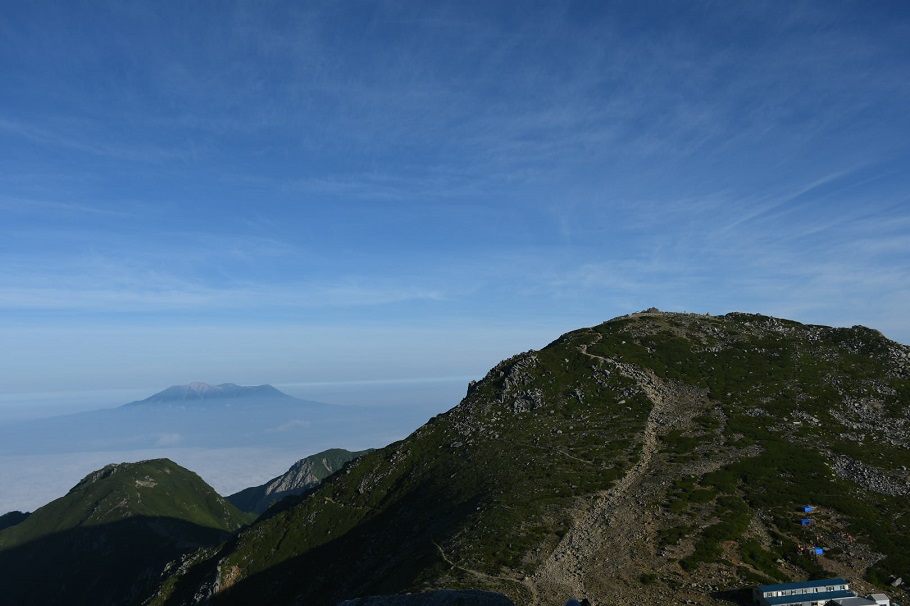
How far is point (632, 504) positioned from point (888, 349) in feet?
294

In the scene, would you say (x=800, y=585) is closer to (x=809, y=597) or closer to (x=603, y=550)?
(x=809, y=597)

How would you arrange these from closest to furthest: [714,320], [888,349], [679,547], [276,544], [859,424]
→ [679,547] < [859,424] < [276,544] < [888,349] < [714,320]

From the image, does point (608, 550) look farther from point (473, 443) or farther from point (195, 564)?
point (195, 564)

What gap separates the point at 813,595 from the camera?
46.8 metres

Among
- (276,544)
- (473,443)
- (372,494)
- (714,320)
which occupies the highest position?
(714,320)

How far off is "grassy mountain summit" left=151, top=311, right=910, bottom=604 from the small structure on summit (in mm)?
3059

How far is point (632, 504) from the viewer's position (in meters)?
65.1

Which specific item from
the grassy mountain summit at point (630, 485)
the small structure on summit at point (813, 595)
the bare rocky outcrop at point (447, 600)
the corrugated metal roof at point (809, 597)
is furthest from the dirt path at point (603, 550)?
the bare rocky outcrop at point (447, 600)

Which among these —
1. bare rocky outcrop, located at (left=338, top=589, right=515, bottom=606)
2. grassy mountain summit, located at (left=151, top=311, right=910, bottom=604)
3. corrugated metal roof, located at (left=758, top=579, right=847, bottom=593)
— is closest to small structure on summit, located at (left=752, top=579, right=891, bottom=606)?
corrugated metal roof, located at (left=758, top=579, right=847, bottom=593)

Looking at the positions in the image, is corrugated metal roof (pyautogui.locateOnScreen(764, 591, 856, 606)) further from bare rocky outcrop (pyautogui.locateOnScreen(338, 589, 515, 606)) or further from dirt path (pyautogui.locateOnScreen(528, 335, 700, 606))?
bare rocky outcrop (pyautogui.locateOnScreen(338, 589, 515, 606))

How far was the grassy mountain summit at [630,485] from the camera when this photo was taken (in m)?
53.6

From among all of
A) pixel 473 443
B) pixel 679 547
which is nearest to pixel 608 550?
pixel 679 547

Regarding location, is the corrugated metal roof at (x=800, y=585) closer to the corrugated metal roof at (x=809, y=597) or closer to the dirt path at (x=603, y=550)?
the corrugated metal roof at (x=809, y=597)

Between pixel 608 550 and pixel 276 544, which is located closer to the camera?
pixel 608 550
